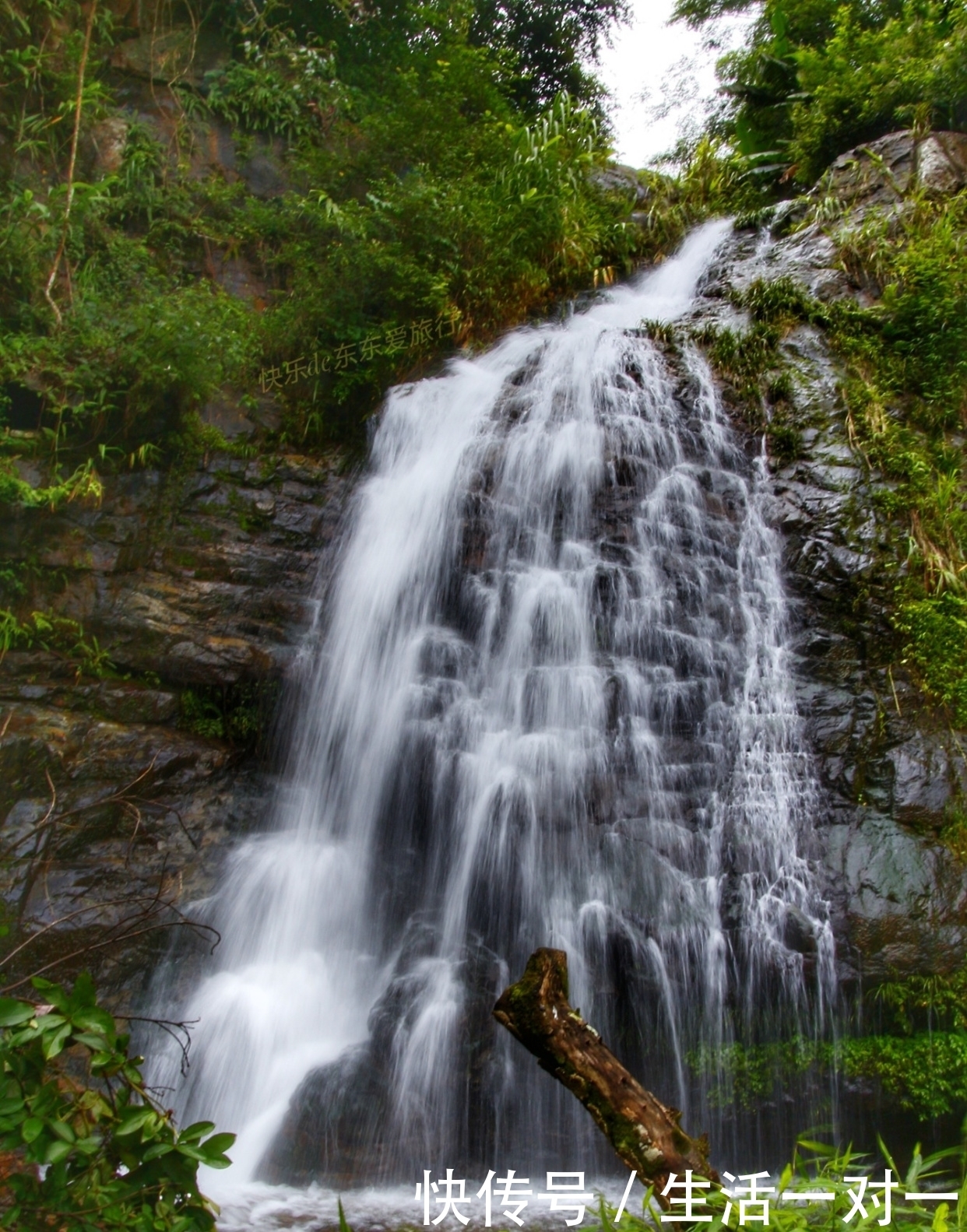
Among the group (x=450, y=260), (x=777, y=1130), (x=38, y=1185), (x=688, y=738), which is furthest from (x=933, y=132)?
(x=38, y=1185)

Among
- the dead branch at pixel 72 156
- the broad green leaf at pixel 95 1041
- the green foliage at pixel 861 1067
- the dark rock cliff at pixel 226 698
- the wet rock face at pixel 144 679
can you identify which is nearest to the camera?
the broad green leaf at pixel 95 1041

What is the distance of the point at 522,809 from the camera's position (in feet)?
17.7

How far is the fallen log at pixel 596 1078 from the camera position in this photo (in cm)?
254

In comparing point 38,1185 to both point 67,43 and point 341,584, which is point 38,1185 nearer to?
point 341,584

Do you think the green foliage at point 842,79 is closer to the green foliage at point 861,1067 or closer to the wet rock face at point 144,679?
the wet rock face at point 144,679

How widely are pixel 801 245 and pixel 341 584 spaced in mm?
5655

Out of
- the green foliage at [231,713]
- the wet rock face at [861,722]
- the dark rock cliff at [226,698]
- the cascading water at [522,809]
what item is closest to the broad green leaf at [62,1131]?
the dark rock cliff at [226,698]

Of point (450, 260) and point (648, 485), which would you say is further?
point (450, 260)

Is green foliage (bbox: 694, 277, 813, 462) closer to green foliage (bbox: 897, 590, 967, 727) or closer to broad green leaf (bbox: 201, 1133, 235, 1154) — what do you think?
green foliage (bbox: 897, 590, 967, 727)

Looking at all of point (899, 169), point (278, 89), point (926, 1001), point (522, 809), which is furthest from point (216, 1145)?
point (278, 89)

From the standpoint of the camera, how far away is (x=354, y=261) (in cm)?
883

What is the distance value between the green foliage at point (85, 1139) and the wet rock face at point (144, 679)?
128 inches

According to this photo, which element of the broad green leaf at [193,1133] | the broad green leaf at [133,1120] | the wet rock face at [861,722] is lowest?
the broad green leaf at [193,1133]

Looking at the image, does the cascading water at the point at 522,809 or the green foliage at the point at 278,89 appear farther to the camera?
the green foliage at the point at 278,89
